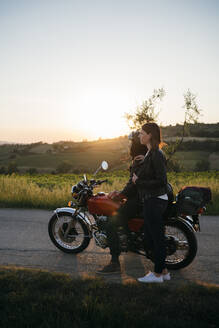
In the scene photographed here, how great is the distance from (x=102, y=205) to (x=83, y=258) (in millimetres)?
1042

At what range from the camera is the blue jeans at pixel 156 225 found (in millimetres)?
3982

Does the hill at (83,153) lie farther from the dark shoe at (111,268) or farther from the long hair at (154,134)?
the long hair at (154,134)

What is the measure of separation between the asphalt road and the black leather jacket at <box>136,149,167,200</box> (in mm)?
1245

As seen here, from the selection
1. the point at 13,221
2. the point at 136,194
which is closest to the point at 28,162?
the point at 13,221

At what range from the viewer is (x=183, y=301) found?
3.40 m

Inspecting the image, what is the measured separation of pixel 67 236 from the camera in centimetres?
515

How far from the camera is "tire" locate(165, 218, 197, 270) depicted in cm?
437

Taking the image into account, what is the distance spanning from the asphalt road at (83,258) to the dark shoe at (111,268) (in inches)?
3.6

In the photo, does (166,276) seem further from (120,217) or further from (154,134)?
(154,134)

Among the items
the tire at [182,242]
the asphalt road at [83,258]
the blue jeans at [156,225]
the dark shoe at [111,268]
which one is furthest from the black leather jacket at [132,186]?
the asphalt road at [83,258]

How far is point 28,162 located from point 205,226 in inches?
2030

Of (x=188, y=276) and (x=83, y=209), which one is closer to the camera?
(x=188, y=276)

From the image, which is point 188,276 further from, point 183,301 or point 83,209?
point 83,209

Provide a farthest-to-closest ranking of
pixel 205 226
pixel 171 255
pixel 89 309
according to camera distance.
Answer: pixel 205 226 < pixel 171 255 < pixel 89 309
